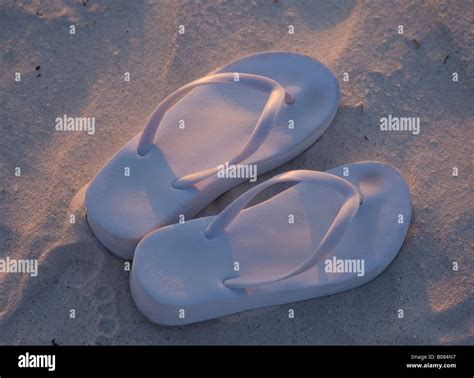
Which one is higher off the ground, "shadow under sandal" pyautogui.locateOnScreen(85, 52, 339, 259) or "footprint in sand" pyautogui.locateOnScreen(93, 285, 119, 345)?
"shadow under sandal" pyautogui.locateOnScreen(85, 52, 339, 259)

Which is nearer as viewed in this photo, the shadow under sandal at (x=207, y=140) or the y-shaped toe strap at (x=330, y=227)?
the y-shaped toe strap at (x=330, y=227)

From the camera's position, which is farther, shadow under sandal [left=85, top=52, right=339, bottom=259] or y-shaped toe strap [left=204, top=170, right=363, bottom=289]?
shadow under sandal [left=85, top=52, right=339, bottom=259]

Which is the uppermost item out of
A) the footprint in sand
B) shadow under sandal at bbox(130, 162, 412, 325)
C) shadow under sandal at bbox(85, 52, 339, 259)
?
shadow under sandal at bbox(85, 52, 339, 259)

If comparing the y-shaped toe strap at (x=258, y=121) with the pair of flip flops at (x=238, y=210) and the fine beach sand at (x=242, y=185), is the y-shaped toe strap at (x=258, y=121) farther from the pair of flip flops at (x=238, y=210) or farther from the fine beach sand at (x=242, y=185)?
the fine beach sand at (x=242, y=185)

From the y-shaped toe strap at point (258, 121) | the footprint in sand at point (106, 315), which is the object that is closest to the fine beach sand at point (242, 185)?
the footprint in sand at point (106, 315)

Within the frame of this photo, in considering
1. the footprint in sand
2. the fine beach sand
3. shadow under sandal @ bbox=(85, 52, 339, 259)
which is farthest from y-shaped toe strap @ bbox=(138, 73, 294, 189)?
the footprint in sand

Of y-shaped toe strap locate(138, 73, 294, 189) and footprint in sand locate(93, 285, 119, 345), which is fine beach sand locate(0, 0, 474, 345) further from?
y-shaped toe strap locate(138, 73, 294, 189)

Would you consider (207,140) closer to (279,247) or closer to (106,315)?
(279,247)

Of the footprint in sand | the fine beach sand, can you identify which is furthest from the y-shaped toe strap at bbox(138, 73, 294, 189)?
the footprint in sand
